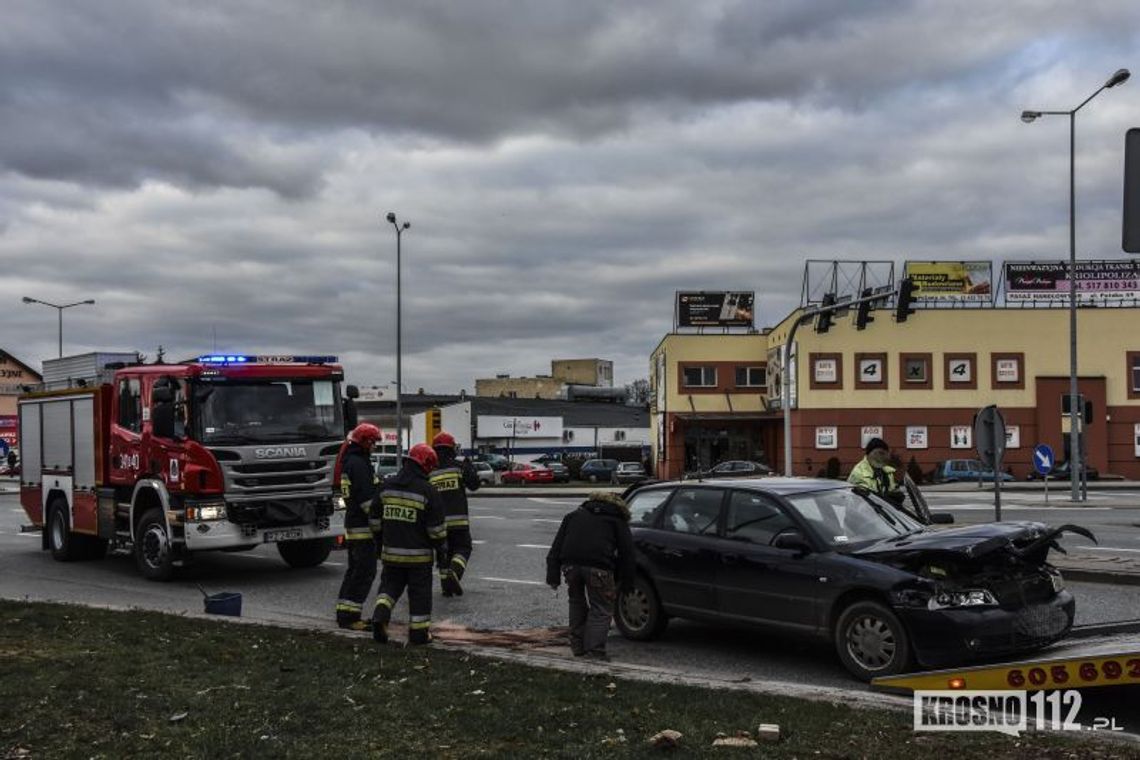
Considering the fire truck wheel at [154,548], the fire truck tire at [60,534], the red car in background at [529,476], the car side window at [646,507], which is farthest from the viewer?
the red car in background at [529,476]

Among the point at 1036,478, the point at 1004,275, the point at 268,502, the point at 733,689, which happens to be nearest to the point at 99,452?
the point at 268,502

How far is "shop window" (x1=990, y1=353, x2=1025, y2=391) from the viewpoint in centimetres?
5150

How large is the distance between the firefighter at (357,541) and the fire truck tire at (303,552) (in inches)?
182

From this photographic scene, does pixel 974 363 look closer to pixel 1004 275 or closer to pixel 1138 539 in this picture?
pixel 1004 275

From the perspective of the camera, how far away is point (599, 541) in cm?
850

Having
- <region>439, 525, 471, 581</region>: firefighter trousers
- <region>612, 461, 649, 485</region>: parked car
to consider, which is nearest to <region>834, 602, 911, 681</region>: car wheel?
<region>439, 525, 471, 581</region>: firefighter trousers

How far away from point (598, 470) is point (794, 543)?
43.6 meters

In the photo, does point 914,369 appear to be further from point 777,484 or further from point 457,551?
point 777,484

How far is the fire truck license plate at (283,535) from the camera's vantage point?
13.1 m

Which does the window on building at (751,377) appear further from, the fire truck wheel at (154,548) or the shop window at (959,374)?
the fire truck wheel at (154,548)

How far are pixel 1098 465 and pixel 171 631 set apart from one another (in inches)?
1985

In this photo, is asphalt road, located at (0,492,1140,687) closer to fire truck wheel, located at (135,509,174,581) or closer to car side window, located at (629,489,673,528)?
fire truck wheel, located at (135,509,174,581)

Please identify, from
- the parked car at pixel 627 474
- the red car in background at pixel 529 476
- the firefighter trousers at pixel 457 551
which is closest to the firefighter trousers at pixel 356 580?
the firefighter trousers at pixel 457 551
